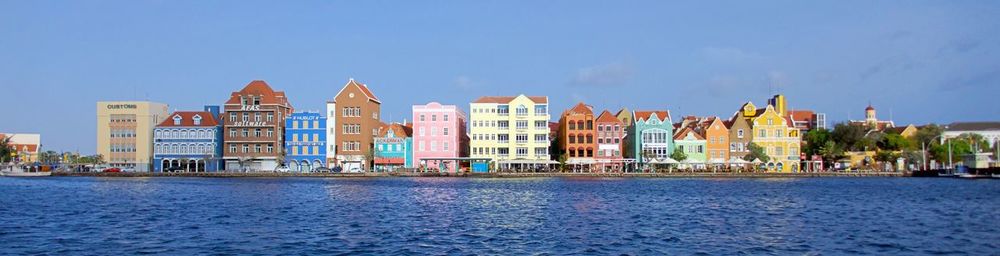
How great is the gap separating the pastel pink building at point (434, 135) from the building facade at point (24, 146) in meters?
66.8

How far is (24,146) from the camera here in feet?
485

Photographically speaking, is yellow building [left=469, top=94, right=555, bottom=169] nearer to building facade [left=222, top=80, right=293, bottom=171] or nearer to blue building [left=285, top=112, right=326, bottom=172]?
blue building [left=285, top=112, right=326, bottom=172]

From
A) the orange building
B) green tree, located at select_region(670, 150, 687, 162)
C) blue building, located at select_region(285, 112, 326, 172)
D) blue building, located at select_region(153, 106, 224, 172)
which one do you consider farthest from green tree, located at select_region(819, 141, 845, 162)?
blue building, located at select_region(153, 106, 224, 172)

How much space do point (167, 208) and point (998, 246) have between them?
31.1 m

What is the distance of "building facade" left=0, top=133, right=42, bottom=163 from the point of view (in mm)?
138500

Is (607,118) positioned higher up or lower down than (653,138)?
higher up

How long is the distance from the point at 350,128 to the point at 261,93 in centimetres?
1087

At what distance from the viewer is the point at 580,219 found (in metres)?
34.4

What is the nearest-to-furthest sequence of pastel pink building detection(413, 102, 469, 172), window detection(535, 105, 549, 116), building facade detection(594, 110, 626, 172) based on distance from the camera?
building facade detection(594, 110, 626, 172), window detection(535, 105, 549, 116), pastel pink building detection(413, 102, 469, 172)

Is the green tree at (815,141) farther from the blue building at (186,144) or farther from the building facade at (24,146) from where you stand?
the building facade at (24,146)

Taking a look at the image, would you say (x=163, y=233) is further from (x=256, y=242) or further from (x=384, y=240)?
(x=384, y=240)

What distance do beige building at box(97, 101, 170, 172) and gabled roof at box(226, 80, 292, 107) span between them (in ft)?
40.2

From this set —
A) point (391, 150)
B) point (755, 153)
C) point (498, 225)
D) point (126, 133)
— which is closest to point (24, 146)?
point (126, 133)

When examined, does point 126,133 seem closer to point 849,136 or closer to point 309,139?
point 309,139
